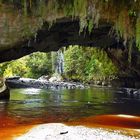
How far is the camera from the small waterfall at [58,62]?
190 feet

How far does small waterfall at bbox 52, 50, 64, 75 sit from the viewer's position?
57844mm

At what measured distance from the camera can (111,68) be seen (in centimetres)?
4159

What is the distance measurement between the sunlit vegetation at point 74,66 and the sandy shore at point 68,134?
13950 mm

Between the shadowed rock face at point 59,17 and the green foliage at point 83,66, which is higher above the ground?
the shadowed rock face at point 59,17

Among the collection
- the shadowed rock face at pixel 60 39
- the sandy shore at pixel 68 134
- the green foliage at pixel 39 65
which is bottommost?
the sandy shore at pixel 68 134

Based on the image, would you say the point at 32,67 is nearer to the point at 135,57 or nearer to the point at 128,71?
the point at 128,71

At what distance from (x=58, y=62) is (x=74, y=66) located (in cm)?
803

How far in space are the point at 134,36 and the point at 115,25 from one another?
0.98 m

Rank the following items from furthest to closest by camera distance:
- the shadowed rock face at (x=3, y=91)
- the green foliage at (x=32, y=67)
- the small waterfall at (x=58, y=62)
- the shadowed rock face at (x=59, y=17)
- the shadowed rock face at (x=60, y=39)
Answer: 1. the green foliage at (x=32, y=67)
2. the small waterfall at (x=58, y=62)
3. the shadowed rock face at (x=3, y=91)
4. the shadowed rock face at (x=60, y=39)
5. the shadowed rock face at (x=59, y=17)

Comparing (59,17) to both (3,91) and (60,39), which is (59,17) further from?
(3,91)

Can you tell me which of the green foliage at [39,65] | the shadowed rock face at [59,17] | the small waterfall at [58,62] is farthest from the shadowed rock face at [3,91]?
the green foliage at [39,65]

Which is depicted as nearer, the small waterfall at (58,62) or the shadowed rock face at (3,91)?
the shadowed rock face at (3,91)

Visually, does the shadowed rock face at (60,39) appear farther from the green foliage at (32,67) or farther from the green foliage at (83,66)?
the green foliage at (32,67)

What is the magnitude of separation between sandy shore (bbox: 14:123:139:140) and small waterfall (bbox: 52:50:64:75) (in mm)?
42509
